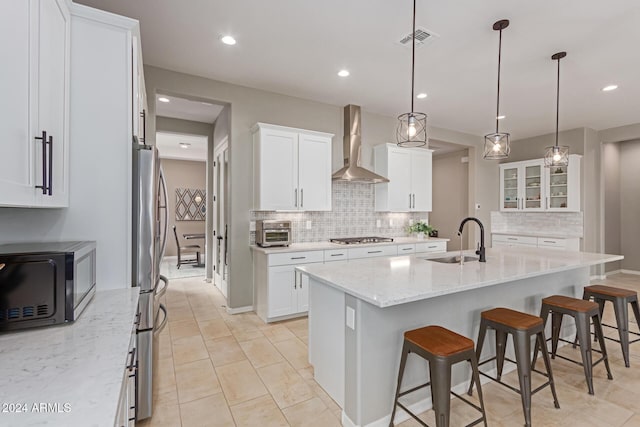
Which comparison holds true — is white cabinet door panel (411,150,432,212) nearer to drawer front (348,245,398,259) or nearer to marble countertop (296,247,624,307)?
drawer front (348,245,398,259)

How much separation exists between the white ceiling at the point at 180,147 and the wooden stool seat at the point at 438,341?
208 inches

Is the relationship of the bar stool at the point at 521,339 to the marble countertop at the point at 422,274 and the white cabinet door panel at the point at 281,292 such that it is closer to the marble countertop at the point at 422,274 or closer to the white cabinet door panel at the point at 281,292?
the marble countertop at the point at 422,274

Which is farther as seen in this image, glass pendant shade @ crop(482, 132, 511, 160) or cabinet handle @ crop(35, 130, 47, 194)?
glass pendant shade @ crop(482, 132, 511, 160)

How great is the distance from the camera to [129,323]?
1351 millimetres

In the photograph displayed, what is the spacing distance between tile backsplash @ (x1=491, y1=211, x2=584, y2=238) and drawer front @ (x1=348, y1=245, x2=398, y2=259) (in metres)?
3.68

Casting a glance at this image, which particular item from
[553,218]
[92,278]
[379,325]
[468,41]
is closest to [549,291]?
[379,325]

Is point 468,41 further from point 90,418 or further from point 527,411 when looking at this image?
point 90,418

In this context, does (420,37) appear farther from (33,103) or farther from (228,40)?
(33,103)

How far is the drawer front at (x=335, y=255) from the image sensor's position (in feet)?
13.1

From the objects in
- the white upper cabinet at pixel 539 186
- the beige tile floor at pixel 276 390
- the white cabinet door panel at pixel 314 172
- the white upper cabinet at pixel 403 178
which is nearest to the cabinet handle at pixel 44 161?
the beige tile floor at pixel 276 390

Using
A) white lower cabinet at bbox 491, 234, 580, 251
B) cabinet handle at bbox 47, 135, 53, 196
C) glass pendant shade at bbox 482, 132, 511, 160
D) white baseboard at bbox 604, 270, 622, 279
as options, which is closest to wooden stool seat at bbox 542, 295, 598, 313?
glass pendant shade at bbox 482, 132, 511, 160

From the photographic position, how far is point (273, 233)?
13.0 ft

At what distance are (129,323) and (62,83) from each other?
1261 millimetres

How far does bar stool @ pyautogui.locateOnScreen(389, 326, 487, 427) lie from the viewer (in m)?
1.61
